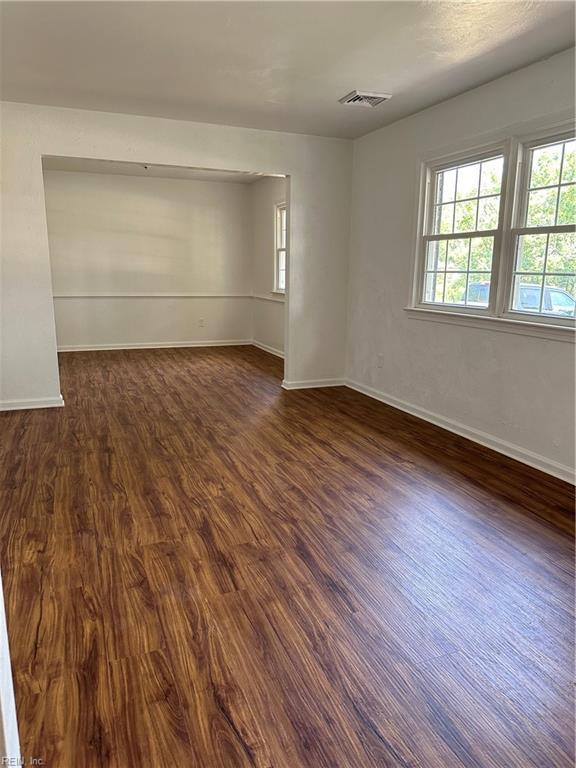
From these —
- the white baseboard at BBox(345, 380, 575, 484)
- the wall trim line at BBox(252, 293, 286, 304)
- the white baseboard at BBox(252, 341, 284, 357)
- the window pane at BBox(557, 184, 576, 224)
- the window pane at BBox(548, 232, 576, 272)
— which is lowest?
the white baseboard at BBox(345, 380, 575, 484)

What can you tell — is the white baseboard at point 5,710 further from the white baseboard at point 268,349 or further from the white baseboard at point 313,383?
the white baseboard at point 268,349

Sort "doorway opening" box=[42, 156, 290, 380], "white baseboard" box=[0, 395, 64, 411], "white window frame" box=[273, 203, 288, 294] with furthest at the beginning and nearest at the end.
Result: 1. "doorway opening" box=[42, 156, 290, 380]
2. "white window frame" box=[273, 203, 288, 294]
3. "white baseboard" box=[0, 395, 64, 411]

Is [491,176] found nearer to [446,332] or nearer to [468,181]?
[468,181]

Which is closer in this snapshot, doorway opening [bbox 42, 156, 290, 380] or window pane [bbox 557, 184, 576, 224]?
window pane [bbox 557, 184, 576, 224]

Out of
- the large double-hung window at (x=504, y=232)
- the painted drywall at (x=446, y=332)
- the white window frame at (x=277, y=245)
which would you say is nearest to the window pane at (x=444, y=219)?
the large double-hung window at (x=504, y=232)

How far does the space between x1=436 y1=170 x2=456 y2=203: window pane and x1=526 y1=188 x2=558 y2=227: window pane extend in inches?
34.9

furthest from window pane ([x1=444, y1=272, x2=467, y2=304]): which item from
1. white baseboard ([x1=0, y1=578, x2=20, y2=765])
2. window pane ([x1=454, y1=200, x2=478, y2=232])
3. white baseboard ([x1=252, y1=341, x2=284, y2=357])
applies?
white baseboard ([x1=0, y1=578, x2=20, y2=765])

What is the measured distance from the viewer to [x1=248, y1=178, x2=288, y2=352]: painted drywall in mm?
7555

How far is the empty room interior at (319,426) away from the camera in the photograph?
5.23 feet

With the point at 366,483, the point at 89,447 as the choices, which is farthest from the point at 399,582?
the point at 89,447

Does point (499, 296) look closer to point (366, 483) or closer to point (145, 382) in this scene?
point (366, 483)

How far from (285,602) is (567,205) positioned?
9.57 ft

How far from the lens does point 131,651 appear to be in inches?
70.2

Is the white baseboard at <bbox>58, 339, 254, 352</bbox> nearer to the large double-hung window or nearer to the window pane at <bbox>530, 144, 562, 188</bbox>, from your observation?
the large double-hung window
